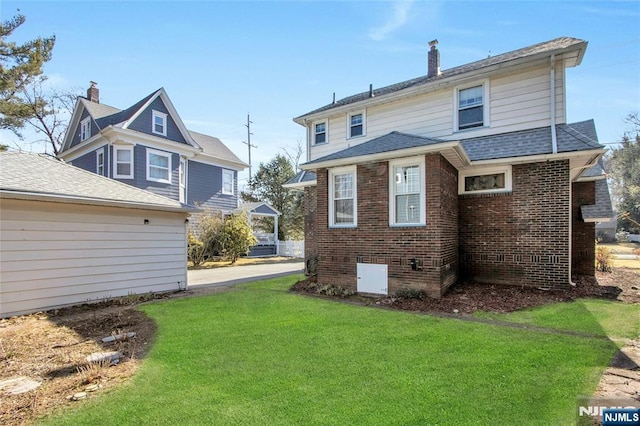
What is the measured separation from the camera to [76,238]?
7.57 m

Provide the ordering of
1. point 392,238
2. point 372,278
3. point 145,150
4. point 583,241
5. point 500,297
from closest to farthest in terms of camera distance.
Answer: point 500,297 < point 392,238 < point 372,278 < point 583,241 < point 145,150

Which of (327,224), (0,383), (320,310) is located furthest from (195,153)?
(0,383)

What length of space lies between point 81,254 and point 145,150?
Answer: 10.8 metres

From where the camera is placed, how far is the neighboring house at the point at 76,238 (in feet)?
21.9

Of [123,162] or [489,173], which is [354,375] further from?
[123,162]

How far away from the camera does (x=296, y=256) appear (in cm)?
2395

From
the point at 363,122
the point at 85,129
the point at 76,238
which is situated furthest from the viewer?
the point at 85,129

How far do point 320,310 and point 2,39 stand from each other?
17444 mm

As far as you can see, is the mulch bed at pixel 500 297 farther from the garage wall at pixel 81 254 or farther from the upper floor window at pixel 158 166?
the upper floor window at pixel 158 166

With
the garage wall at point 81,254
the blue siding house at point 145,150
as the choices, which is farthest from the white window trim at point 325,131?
the blue siding house at point 145,150

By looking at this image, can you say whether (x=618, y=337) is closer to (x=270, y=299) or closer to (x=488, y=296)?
(x=488, y=296)

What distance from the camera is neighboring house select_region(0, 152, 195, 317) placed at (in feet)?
21.9

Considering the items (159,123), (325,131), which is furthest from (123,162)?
(325,131)

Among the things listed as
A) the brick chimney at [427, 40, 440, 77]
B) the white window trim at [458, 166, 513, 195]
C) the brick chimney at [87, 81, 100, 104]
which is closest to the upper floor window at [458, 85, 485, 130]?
the white window trim at [458, 166, 513, 195]
